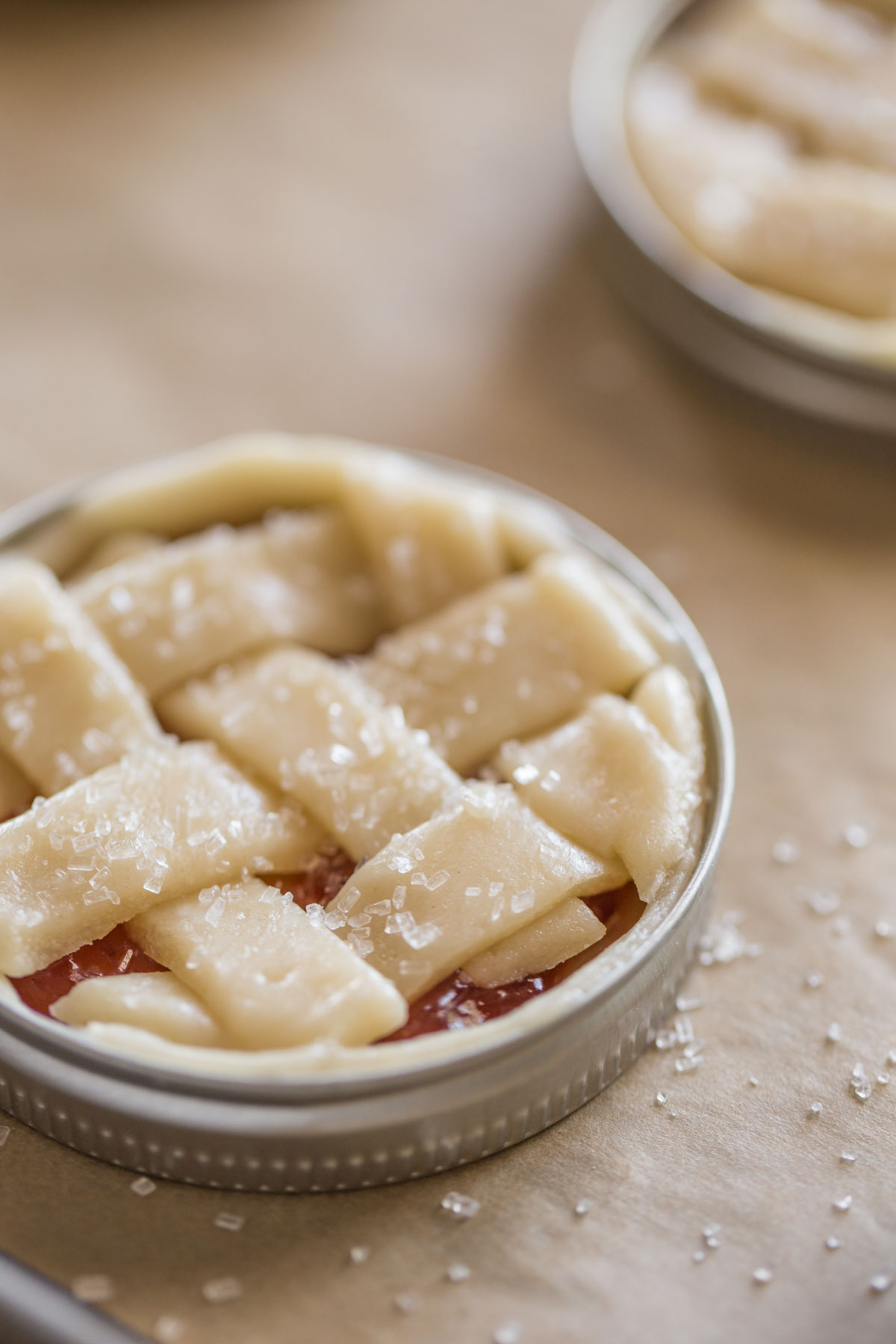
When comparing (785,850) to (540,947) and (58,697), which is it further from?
(58,697)

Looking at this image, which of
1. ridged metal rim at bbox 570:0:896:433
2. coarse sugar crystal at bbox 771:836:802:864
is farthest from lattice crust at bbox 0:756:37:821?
ridged metal rim at bbox 570:0:896:433

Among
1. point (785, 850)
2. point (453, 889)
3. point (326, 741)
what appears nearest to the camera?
point (453, 889)

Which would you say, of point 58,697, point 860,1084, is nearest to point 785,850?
point 860,1084

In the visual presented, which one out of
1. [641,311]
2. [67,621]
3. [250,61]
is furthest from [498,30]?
[67,621]

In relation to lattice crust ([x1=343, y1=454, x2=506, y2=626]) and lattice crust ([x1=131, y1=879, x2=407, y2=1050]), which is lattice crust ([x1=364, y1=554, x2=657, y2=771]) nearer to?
lattice crust ([x1=343, y1=454, x2=506, y2=626])

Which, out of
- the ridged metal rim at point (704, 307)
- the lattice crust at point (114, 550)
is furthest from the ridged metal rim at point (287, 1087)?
the ridged metal rim at point (704, 307)
